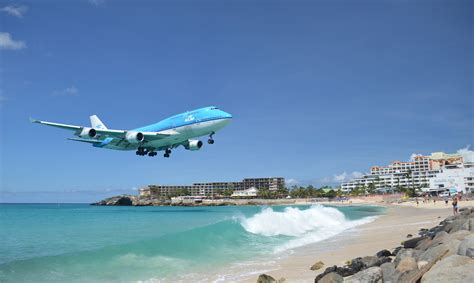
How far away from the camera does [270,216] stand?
48.2 m

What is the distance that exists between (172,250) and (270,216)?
78.1ft

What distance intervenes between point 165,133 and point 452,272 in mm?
30816

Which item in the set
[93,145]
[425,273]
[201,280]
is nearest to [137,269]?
[201,280]

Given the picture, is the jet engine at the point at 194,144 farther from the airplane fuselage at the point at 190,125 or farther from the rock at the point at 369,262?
the rock at the point at 369,262

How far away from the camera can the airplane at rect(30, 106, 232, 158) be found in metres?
34.0

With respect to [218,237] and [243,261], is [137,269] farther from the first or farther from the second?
[218,237]

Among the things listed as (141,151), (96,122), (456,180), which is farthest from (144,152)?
(456,180)

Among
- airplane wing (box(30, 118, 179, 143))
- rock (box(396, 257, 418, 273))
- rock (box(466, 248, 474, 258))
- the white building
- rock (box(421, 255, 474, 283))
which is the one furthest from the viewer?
the white building

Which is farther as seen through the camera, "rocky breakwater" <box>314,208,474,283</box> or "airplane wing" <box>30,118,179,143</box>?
"airplane wing" <box>30,118,179,143</box>

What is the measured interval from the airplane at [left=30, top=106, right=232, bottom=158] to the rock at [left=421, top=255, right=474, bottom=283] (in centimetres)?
2518

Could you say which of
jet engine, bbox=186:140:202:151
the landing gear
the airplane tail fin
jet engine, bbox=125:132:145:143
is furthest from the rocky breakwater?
the airplane tail fin

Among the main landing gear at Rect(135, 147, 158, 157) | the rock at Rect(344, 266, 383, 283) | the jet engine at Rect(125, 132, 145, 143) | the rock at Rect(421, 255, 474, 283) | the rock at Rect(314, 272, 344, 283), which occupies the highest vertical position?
the jet engine at Rect(125, 132, 145, 143)

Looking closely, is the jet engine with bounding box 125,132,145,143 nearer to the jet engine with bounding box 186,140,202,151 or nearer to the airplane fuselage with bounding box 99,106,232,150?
the airplane fuselage with bounding box 99,106,232,150

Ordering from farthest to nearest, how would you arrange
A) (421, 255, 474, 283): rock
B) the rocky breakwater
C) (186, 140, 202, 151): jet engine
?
(186, 140, 202, 151): jet engine → the rocky breakwater → (421, 255, 474, 283): rock
